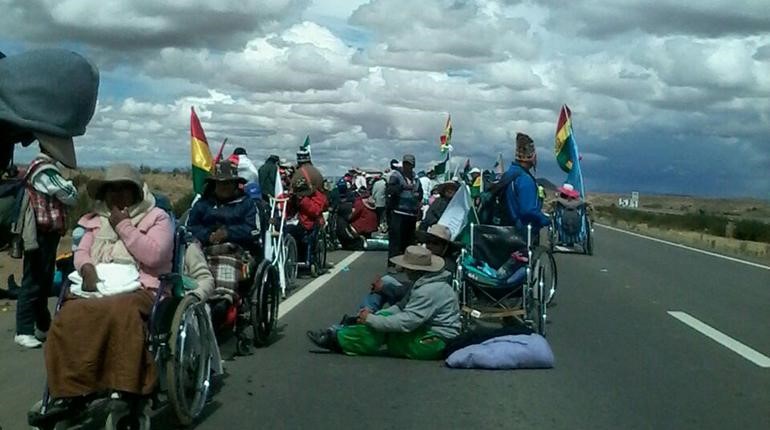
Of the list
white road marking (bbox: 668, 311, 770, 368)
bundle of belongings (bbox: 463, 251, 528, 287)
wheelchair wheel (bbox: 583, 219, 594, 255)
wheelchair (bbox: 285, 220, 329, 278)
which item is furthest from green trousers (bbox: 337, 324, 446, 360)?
wheelchair wheel (bbox: 583, 219, 594, 255)

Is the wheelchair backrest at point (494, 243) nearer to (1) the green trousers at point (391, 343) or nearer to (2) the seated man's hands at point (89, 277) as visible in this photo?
(1) the green trousers at point (391, 343)

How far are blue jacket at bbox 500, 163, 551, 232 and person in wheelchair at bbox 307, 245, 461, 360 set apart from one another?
197 cm

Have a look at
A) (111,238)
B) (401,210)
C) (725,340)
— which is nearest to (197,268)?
(111,238)

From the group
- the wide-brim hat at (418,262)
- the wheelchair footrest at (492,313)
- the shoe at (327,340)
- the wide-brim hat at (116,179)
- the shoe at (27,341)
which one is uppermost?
the wide-brim hat at (116,179)

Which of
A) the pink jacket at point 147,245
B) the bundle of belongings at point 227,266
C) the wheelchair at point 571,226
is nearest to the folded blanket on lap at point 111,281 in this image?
the pink jacket at point 147,245

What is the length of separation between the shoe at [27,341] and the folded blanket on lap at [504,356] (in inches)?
147

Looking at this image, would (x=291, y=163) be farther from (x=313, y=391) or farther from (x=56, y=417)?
(x=56, y=417)

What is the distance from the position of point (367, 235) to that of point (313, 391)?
52.5 ft

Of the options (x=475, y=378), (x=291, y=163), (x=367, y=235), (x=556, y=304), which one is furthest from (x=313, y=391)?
(x=367, y=235)

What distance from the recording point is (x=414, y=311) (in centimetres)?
918

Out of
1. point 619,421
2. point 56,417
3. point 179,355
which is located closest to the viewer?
point 56,417

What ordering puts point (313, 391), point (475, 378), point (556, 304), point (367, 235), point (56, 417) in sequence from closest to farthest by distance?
1. point (56, 417)
2. point (313, 391)
3. point (475, 378)
4. point (556, 304)
5. point (367, 235)

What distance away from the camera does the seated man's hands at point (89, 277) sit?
21.5ft

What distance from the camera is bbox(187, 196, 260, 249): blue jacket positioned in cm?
993
